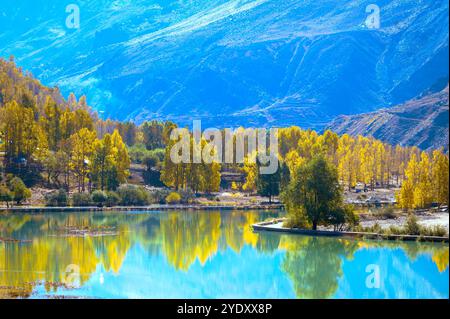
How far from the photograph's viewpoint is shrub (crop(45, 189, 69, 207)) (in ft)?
211

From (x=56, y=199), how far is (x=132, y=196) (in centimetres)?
696

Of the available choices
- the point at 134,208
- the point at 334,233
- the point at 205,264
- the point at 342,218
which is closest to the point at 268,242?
the point at 334,233

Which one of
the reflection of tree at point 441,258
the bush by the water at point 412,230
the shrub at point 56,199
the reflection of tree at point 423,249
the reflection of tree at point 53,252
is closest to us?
the reflection of tree at point 53,252

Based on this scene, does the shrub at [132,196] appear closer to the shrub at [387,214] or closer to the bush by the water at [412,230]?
the shrub at [387,214]

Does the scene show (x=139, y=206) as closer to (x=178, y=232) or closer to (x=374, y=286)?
(x=178, y=232)

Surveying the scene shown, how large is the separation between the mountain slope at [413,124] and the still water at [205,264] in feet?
349

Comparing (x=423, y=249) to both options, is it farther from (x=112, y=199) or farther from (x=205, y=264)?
(x=112, y=199)

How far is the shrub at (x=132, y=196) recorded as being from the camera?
6856 cm

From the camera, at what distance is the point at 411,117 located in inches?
6585

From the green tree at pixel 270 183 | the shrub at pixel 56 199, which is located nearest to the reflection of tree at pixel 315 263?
the shrub at pixel 56 199

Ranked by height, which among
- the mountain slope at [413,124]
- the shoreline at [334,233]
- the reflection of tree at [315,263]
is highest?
the mountain slope at [413,124]

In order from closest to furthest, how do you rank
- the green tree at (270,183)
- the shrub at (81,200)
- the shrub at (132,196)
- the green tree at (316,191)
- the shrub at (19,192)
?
the green tree at (316,191), the shrub at (19,192), the shrub at (81,200), the shrub at (132,196), the green tree at (270,183)
